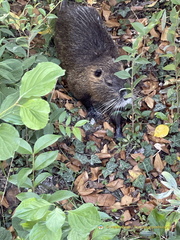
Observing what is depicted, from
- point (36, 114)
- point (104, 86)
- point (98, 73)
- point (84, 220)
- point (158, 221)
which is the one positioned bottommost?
point (104, 86)

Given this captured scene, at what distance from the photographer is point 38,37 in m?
4.07

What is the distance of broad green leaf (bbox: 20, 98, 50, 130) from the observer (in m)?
1.17

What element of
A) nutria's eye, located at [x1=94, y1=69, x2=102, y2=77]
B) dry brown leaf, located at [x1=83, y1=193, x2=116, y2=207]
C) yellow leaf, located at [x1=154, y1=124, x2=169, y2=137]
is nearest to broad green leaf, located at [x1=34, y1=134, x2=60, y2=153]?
dry brown leaf, located at [x1=83, y1=193, x2=116, y2=207]

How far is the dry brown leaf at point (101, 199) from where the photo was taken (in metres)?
2.96

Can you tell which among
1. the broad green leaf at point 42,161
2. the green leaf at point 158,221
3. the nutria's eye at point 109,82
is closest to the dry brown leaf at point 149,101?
the nutria's eye at point 109,82

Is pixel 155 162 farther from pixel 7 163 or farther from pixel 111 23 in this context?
pixel 111 23

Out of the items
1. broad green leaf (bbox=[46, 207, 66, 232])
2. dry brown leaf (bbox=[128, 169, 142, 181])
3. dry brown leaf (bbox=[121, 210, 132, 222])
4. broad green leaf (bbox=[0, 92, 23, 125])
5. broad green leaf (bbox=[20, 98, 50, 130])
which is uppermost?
broad green leaf (bbox=[20, 98, 50, 130])

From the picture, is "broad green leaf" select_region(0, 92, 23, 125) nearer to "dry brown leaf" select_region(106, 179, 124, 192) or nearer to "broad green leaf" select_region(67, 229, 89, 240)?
"broad green leaf" select_region(67, 229, 89, 240)

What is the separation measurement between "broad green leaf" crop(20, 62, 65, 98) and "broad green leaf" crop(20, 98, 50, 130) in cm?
3

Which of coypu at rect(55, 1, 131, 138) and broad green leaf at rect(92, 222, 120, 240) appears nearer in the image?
broad green leaf at rect(92, 222, 120, 240)

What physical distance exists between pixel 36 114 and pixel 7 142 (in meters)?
0.17

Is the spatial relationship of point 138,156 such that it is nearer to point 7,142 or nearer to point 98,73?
point 98,73

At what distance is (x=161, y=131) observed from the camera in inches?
129

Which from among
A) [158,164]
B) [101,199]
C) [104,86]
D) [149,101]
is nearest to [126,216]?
[101,199]
